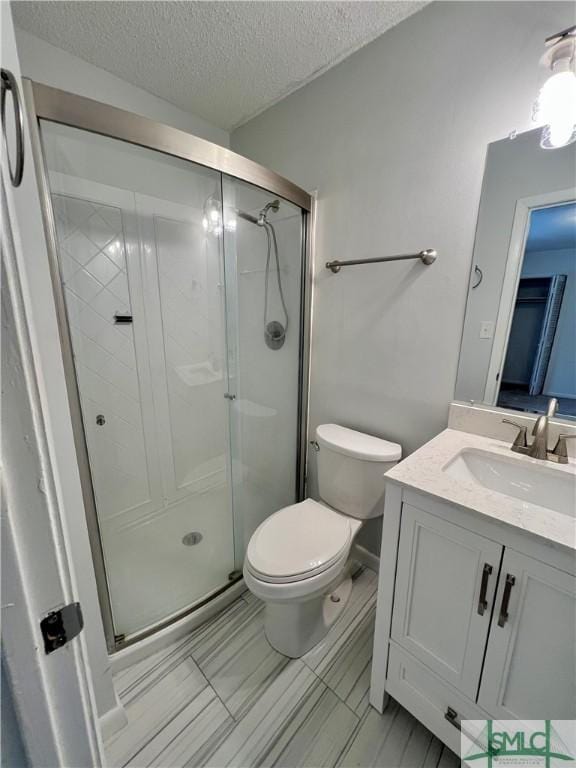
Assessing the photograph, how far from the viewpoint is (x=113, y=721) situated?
1.05 meters

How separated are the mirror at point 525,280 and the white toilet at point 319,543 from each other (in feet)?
1.78

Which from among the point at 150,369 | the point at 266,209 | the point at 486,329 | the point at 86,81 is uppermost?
the point at 86,81

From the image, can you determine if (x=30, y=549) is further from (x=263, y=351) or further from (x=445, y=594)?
(x=263, y=351)

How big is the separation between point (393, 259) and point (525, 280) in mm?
495

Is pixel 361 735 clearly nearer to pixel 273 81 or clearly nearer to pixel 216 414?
pixel 216 414

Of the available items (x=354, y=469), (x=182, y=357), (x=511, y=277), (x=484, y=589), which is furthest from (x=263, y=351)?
(x=484, y=589)

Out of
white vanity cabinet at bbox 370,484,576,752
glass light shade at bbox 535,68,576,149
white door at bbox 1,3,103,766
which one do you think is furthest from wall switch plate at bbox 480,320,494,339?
white door at bbox 1,3,103,766

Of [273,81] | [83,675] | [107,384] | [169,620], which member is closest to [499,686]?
[83,675]

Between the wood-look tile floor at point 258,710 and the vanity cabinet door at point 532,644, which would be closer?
the vanity cabinet door at point 532,644

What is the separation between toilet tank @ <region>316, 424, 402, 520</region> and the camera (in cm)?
137

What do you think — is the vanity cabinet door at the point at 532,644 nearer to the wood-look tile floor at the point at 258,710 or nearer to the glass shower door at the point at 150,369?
the wood-look tile floor at the point at 258,710

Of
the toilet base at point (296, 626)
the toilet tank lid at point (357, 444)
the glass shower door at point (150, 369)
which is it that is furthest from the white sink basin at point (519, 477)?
the glass shower door at point (150, 369)

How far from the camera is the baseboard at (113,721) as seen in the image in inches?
40.8

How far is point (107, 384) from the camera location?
67.8 inches
